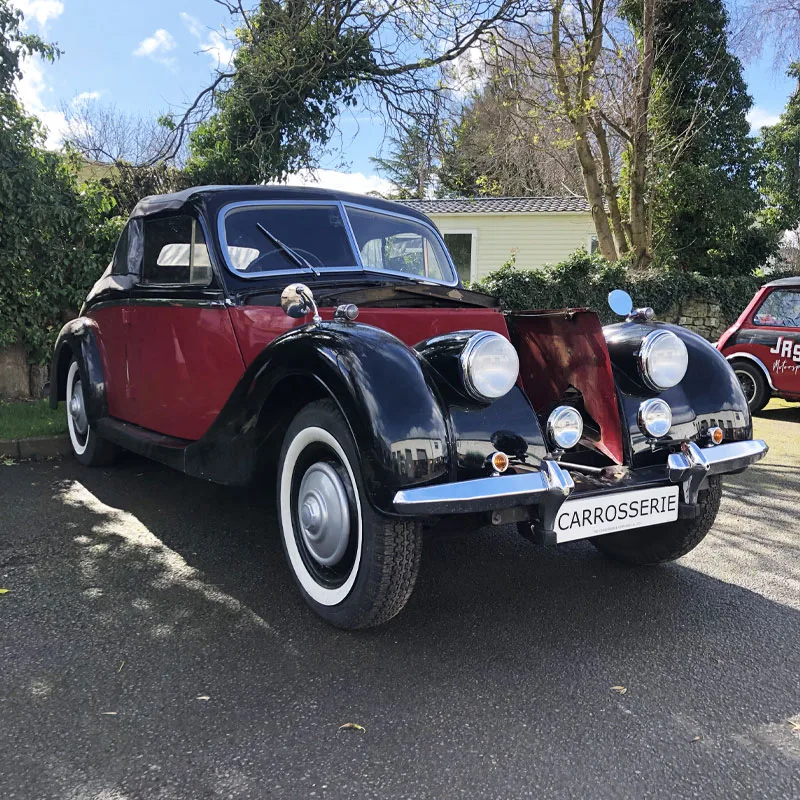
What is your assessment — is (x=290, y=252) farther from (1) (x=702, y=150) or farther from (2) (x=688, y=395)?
(1) (x=702, y=150)

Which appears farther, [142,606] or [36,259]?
[36,259]

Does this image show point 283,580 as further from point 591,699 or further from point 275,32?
point 275,32

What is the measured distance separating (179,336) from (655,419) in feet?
8.01

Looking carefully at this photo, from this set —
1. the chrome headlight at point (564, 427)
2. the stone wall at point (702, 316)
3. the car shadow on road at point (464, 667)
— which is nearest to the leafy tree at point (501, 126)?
the stone wall at point (702, 316)

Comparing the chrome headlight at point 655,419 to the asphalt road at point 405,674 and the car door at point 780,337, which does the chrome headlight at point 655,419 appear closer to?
the asphalt road at point 405,674

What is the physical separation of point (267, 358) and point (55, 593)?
4.52 feet

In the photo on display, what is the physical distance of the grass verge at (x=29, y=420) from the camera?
584cm

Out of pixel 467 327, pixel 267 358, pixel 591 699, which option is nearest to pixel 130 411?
pixel 267 358

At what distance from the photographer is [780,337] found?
7.98m

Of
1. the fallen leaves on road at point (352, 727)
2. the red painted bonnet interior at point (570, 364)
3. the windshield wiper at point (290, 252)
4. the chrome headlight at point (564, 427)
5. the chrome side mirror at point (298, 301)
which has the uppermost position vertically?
the windshield wiper at point (290, 252)

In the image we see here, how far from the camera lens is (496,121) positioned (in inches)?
526

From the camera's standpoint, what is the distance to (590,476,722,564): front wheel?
122 inches

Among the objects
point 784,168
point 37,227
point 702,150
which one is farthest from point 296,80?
point 784,168

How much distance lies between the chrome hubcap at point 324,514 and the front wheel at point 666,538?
3.76 ft
